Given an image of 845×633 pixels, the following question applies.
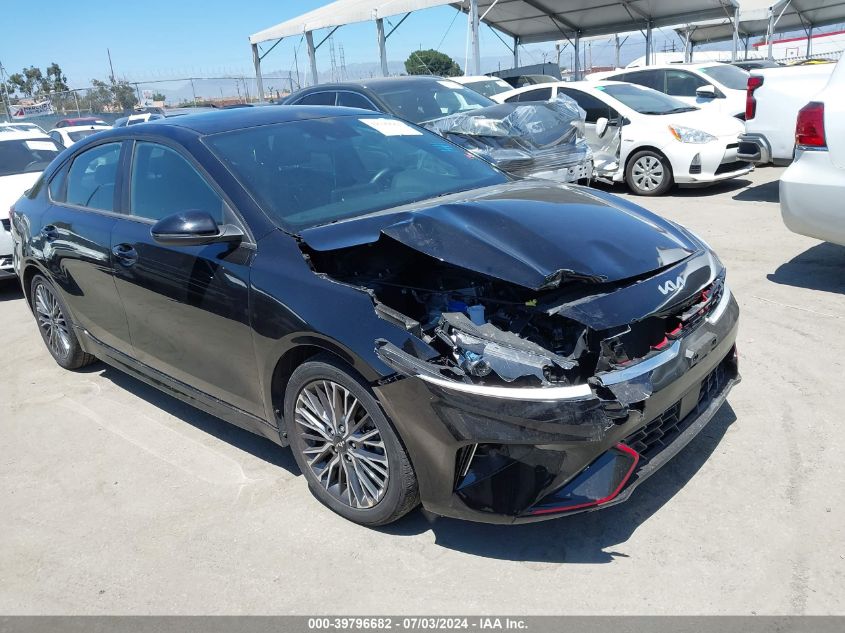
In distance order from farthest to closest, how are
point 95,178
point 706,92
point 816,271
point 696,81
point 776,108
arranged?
point 696,81 → point 706,92 → point 776,108 → point 816,271 → point 95,178

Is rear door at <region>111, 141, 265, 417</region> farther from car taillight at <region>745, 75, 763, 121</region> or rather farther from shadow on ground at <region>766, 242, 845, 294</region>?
car taillight at <region>745, 75, 763, 121</region>

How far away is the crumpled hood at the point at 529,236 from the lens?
290cm

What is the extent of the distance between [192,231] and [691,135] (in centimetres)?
800

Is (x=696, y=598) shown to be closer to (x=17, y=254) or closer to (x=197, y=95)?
(x=17, y=254)

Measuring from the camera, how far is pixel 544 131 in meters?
8.49

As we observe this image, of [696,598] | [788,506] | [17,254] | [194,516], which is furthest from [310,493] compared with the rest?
[17,254]

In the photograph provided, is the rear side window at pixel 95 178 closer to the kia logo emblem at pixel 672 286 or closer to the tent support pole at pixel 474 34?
the kia logo emblem at pixel 672 286

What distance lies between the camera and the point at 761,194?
946 centimetres

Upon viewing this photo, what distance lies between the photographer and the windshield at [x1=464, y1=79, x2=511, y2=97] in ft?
40.9

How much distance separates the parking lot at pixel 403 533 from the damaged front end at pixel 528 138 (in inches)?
168

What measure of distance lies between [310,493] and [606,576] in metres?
1.43

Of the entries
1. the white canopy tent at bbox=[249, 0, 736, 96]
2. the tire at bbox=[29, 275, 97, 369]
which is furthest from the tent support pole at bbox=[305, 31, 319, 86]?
the tire at bbox=[29, 275, 97, 369]

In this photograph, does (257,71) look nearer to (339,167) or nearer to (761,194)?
(761,194)

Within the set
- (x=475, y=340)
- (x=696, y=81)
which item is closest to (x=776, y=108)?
(x=696, y=81)
